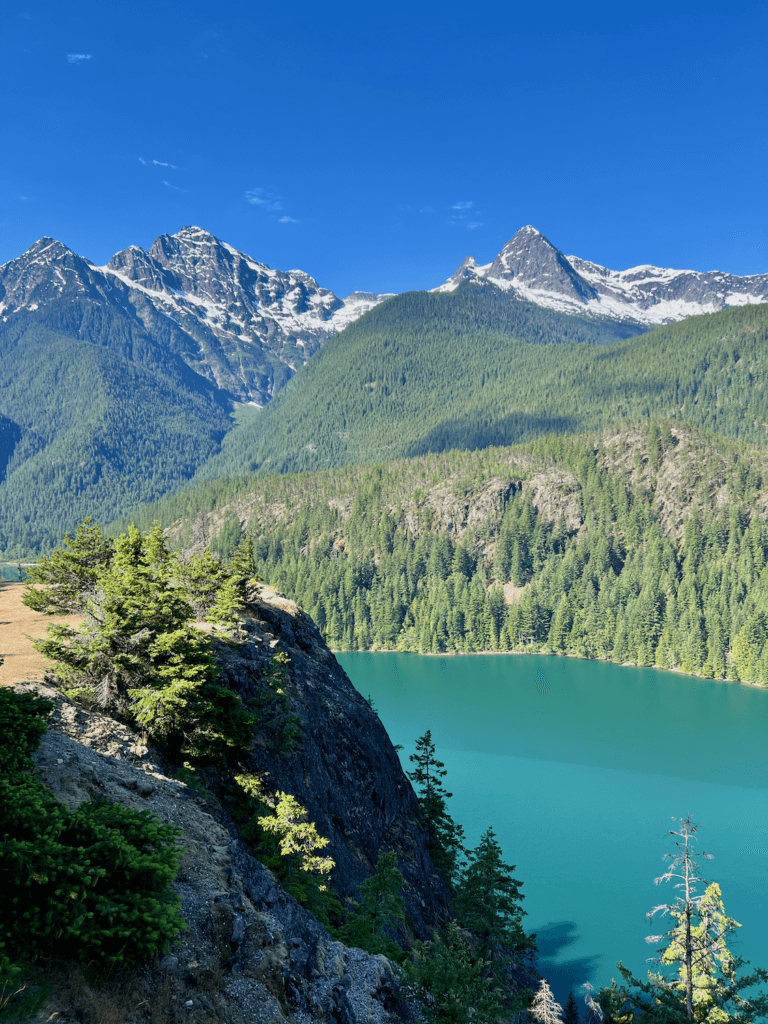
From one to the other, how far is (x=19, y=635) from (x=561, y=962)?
40655mm

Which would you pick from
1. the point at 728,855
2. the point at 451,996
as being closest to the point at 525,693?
the point at 728,855

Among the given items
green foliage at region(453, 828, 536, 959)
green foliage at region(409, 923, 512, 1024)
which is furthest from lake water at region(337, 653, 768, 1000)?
green foliage at region(409, 923, 512, 1024)

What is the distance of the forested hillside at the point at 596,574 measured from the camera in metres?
136

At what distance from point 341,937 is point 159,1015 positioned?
10.9m

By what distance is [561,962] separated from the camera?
42781 millimetres

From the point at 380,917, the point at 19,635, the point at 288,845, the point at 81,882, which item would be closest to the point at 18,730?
the point at 81,882

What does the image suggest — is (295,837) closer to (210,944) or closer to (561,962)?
(210,944)

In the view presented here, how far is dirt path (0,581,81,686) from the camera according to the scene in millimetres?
23594

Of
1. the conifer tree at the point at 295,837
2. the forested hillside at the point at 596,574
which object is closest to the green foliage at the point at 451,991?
the conifer tree at the point at 295,837

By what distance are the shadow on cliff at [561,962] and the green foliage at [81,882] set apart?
1472 inches

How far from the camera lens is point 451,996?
1560 cm

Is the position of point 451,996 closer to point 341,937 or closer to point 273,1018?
point 273,1018

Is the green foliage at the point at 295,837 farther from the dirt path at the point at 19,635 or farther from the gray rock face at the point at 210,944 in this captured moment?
the dirt path at the point at 19,635

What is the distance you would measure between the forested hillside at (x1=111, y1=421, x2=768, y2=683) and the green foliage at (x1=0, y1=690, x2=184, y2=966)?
132 m
